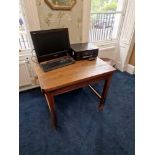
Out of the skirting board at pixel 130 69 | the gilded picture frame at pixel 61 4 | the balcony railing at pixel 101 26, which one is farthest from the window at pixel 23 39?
the skirting board at pixel 130 69

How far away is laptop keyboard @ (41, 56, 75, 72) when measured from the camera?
1333mm

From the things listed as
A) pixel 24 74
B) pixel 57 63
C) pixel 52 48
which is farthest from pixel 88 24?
pixel 24 74

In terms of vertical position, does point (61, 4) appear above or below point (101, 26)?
above

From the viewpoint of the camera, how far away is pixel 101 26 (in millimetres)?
2408

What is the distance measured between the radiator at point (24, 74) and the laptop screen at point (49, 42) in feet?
1.71

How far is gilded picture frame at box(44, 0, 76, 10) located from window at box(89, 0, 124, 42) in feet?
1.71

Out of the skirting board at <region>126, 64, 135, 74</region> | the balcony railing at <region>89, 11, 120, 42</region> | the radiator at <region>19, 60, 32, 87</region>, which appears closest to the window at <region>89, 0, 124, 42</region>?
the balcony railing at <region>89, 11, 120, 42</region>

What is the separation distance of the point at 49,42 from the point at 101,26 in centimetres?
145

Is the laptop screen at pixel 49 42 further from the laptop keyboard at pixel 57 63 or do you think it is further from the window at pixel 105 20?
the window at pixel 105 20

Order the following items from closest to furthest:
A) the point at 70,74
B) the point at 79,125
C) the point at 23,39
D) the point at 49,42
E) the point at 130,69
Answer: the point at 70,74 → the point at 49,42 → the point at 79,125 → the point at 23,39 → the point at 130,69

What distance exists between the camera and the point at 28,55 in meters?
1.82

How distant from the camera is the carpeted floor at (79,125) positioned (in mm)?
1312

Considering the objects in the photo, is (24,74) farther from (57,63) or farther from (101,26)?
(101,26)
